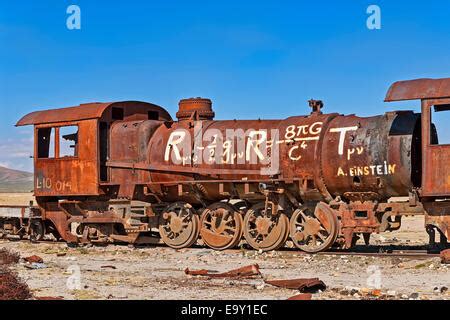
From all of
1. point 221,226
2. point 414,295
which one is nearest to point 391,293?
point 414,295

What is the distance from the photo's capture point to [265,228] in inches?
629

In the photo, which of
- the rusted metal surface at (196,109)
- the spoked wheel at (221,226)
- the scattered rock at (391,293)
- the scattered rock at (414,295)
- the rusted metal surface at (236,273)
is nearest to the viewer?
the scattered rock at (414,295)

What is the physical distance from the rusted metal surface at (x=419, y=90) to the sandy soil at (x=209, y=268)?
3432 mm

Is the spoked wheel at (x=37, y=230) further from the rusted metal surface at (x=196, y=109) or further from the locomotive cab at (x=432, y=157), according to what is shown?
the locomotive cab at (x=432, y=157)

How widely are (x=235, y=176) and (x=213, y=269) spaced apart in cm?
402

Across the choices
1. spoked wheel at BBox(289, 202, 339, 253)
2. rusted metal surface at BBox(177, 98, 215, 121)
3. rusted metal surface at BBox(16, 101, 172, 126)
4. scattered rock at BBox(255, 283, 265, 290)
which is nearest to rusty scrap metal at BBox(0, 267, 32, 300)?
scattered rock at BBox(255, 283, 265, 290)

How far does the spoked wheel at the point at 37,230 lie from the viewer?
20.2 metres

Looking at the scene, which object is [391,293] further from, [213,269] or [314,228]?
[314,228]

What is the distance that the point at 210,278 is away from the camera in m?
11.4

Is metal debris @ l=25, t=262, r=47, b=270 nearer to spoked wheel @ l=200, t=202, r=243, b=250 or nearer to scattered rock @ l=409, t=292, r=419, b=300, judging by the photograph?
spoked wheel @ l=200, t=202, r=243, b=250

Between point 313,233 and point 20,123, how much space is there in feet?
34.4

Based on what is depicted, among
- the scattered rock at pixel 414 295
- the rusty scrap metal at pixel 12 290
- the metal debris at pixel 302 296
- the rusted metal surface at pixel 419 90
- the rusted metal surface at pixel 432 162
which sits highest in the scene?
the rusted metal surface at pixel 419 90

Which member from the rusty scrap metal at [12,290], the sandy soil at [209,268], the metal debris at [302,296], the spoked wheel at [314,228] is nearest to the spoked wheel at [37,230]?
the sandy soil at [209,268]

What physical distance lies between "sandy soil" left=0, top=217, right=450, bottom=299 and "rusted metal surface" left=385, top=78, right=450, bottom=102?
3432 mm
